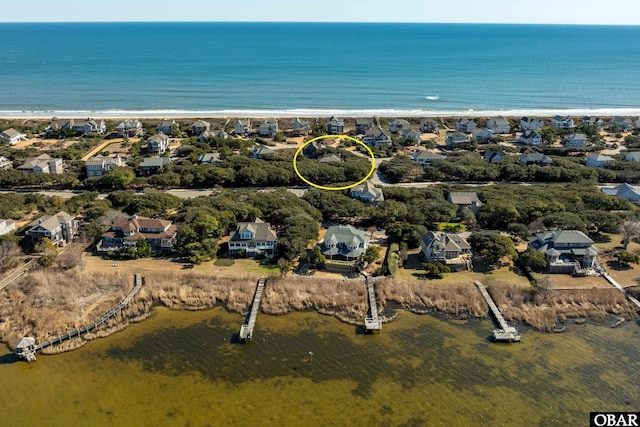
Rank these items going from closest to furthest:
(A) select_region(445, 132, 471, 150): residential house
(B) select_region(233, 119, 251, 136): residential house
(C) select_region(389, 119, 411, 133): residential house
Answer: (A) select_region(445, 132, 471, 150): residential house < (B) select_region(233, 119, 251, 136): residential house < (C) select_region(389, 119, 411, 133): residential house

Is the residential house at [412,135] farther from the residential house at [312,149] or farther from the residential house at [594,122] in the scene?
the residential house at [594,122]

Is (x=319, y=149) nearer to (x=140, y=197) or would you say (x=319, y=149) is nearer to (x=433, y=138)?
(x=433, y=138)

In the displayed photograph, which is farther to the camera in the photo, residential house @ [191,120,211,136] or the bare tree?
residential house @ [191,120,211,136]

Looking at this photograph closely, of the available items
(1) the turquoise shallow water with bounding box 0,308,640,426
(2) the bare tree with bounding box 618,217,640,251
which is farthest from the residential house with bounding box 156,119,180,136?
(2) the bare tree with bounding box 618,217,640,251

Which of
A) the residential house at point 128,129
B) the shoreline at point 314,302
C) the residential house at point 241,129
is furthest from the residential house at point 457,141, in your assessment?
the residential house at point 128,129

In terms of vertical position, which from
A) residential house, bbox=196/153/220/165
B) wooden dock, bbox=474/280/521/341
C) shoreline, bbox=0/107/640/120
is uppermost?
shoreline, bbox=0/107/640/120

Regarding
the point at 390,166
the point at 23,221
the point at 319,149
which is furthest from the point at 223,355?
the point at 319,149

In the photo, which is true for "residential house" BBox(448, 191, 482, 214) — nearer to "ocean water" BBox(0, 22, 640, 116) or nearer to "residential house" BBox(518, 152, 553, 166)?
"residential house" BBox(518, 152, 553, 166)
